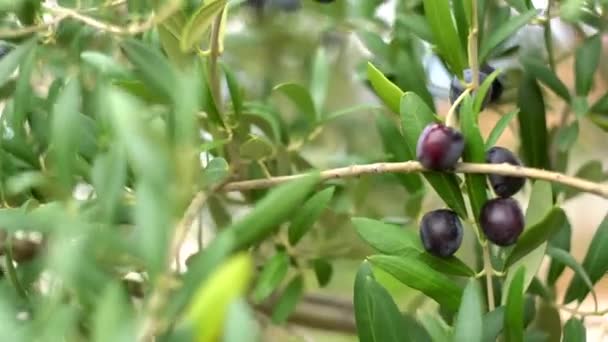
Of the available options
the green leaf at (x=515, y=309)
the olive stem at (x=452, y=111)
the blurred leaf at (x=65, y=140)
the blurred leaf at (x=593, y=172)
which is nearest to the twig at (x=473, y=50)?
the olive stem at (x=452, y=111)

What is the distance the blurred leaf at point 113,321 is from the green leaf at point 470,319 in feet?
0.66

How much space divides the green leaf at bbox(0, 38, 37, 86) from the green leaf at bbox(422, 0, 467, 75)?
227 millimetres

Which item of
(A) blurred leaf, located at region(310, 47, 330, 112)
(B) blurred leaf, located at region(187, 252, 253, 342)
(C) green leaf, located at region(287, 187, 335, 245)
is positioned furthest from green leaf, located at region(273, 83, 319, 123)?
(B) blurred leaf, located at region(187, 252, 253, 342)

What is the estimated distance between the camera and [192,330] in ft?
0.81

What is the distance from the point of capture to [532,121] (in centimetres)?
67

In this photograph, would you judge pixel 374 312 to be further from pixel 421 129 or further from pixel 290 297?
pixel 290 297

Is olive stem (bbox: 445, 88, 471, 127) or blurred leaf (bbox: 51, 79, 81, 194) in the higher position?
blurred leaf (bbox: 51, 79, 81, 194)

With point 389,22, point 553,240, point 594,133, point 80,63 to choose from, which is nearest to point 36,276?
point 80,63

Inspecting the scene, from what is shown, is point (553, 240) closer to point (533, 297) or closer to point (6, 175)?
point (533, 297)

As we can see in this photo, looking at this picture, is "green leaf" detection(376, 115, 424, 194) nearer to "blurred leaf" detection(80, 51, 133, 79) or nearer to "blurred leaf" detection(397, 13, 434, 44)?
"blurred leaf" detection(397, 13, 434, 44)

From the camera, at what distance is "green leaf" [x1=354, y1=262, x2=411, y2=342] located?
0.44 meters

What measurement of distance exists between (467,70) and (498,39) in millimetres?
38

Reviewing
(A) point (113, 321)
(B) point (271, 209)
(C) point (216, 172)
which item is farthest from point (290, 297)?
(A) point (113, 321)

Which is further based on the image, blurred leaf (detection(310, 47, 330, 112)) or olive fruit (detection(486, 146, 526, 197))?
blurred leaf (detection(310, 47, 330, 112))
